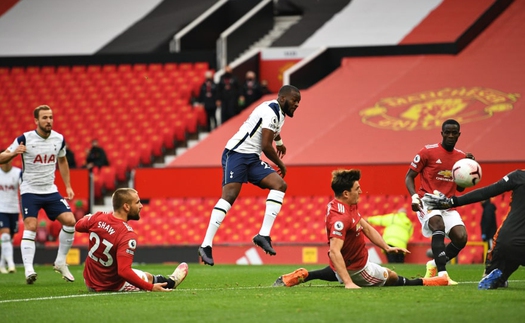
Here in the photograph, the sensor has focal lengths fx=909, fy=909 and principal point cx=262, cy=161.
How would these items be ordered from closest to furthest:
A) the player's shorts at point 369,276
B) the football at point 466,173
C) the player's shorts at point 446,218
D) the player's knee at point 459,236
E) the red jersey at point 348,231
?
the red jersey at point 348,231 < the player's shorts at point 369,276 < the football at point 466,173 < the player's knee at point 459,236 < the player's shorts at point 446,218

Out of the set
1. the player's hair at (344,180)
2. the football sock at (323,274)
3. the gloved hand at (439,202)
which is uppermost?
the player's hair at (344,180)

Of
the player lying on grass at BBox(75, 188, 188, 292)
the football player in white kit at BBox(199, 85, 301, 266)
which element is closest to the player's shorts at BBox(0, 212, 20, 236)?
Answer: the football player in white kit at BBox(199, 85, 301, 266)

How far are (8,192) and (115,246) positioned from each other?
7.02 meters

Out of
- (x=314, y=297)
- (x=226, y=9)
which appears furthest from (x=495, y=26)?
(x=314, y=297)

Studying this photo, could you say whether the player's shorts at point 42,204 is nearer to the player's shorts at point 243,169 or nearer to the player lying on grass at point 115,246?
the player's shorts at point 243,169

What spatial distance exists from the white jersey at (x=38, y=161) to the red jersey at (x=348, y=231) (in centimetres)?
431

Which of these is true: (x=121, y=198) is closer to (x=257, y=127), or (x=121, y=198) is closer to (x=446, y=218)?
(x=257, y=127)

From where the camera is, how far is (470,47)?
25.8 metres

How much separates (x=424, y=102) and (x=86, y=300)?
55.5 feet

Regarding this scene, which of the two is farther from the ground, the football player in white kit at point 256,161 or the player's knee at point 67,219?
the football player in white kit at point 256,161

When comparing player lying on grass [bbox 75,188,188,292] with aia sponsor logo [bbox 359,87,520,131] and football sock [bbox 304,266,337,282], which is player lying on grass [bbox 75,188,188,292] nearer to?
football sock [bbox 304,266,337,282]

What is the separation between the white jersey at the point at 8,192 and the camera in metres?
15.0

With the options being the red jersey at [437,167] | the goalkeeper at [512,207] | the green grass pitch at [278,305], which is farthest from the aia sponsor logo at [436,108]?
the goalkeeper at [512,207]

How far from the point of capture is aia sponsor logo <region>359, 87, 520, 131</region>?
75.7 ft
